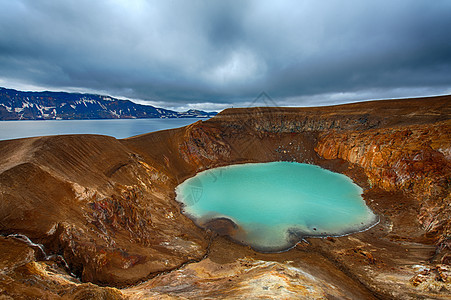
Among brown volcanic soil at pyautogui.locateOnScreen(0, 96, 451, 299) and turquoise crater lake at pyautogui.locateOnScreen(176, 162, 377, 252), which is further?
turquoise crater lake at pyautogui.locateOnScreen(176, 162, 377, 252)

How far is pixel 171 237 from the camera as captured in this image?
17359mm

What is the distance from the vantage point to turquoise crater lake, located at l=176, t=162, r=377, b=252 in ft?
61.0

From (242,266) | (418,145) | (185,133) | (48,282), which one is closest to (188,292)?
(242,266)

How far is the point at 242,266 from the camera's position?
1334 cm

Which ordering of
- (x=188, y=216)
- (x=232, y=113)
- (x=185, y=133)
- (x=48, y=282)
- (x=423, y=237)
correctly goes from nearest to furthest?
(x=48, y=282) < (x=423, y=237) < (x=188, y=216) < (x=185, y=133) < (x=232, y=113)

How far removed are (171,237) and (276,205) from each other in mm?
14234

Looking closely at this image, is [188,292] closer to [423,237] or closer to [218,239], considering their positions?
[218,239]

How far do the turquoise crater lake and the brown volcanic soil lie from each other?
1438 mm

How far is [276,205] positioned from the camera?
24047 mm

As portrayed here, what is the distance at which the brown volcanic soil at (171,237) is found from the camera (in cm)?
947

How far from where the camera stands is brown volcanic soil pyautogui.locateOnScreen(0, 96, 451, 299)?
9.47m

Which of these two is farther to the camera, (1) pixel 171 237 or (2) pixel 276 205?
(2) pixel 276 205

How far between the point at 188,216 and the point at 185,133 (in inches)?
1126

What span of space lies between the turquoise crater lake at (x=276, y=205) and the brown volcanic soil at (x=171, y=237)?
4.72 feet
